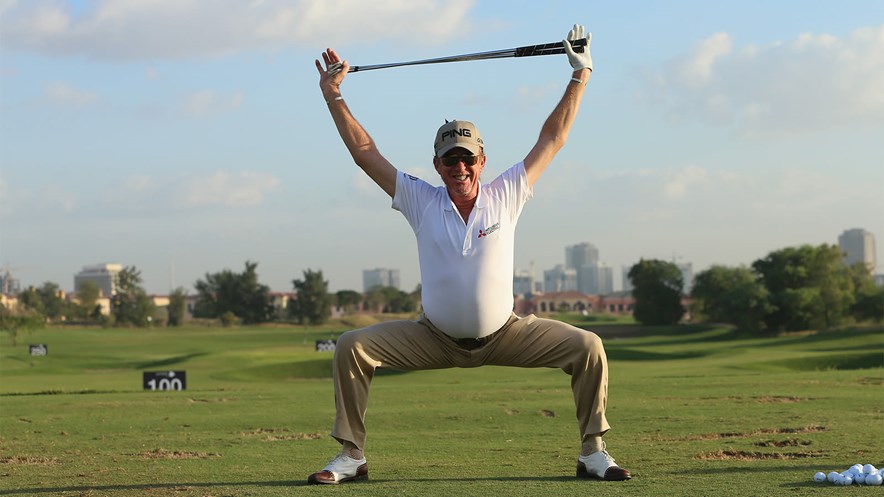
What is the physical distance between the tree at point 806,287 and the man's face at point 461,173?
7484 centimetres

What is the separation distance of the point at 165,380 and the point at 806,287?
219ft

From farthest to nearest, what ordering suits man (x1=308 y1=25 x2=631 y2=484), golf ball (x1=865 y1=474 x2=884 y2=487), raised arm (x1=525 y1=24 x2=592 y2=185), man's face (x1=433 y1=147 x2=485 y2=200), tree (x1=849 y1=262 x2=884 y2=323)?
tree (x1=849 y1=262 x2=884 y2=323), raised arm (x1=525 y1=24 x2=592 y2=185), man's face (x1=433 y1=147 x2=485 y2=200), man (x1=308 y1=25 x2=631 y2=484), golf ball (x1=865 y1=474 x2=884 y2=487)

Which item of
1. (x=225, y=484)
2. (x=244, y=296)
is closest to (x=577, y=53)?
(x=225, y=484)

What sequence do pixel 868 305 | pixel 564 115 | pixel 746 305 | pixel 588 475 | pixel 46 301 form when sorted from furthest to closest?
1. pixel 46 301
2. pixel 868 305
3. pixel 746 305
4. pixel 564 115
5. pixel 588 475

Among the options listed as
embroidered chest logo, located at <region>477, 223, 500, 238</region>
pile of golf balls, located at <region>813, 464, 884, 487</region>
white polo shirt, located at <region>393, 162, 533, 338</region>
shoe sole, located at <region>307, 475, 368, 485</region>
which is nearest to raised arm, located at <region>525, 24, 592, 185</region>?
white polo shirt, located at <region>393, 162, 533, 338</region>

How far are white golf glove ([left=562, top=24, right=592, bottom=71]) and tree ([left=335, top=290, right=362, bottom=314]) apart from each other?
134 metres

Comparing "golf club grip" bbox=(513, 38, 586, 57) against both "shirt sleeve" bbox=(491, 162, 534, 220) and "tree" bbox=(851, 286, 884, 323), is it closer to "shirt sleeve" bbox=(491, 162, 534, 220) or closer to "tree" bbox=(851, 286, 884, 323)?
"shirt sleeve" bbox=(491, 162, 534, 220)

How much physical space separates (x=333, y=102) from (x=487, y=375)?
1018 inches

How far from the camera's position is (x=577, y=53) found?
26.4ft

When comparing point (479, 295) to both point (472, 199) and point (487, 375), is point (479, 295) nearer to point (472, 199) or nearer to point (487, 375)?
point (472, 199)

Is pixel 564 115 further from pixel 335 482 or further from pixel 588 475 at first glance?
pixel 335 482

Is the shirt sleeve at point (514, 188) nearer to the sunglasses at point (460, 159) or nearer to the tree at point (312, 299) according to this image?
the sunglasses at point (460, 159)

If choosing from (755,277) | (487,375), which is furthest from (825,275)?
(487,375)

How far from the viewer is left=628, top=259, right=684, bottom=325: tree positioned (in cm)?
10744
